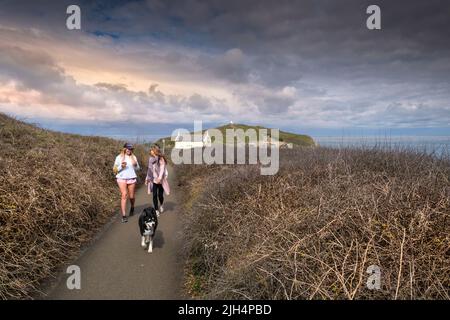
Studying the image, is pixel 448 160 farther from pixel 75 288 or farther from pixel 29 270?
pixel 29 270

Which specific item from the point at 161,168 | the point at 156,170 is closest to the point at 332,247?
the point at 161,168

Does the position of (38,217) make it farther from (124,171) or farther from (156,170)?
(156,170)

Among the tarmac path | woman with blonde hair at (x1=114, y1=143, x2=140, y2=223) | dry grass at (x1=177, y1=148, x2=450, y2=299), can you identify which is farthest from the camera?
woman with blonde hair at (x1=114, y1=143, x2=140, y2=223)

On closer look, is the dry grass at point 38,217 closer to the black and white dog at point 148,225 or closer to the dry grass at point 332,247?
the black and white dog at point 148,225

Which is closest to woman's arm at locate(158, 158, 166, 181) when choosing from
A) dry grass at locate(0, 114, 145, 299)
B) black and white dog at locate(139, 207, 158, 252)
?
dry grass at locate(0, 114, 145, 299)

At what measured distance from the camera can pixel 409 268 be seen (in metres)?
3.70

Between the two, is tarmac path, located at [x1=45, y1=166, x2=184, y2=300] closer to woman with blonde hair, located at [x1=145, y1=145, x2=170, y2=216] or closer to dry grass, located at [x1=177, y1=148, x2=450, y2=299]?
dry grass, located at [x1=177, y1=148, x2=450, y2=299]

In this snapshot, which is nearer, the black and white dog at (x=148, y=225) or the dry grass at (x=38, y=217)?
the dry grass at (x=38, y=217)

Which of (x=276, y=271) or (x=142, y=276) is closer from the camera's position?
(x=276, y=271)

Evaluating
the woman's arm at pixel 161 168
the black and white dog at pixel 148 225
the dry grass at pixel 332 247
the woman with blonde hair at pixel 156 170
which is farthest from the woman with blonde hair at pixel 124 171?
the dry grass at pixel 332 247

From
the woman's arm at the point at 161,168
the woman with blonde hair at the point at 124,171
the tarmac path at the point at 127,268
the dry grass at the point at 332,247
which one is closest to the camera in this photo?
the dry grass at the point at 332,247

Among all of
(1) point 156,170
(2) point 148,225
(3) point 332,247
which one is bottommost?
(2) point 148,225

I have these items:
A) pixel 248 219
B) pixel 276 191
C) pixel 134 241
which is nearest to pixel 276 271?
pixel 248 219

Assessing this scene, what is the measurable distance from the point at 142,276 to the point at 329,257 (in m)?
3.69
